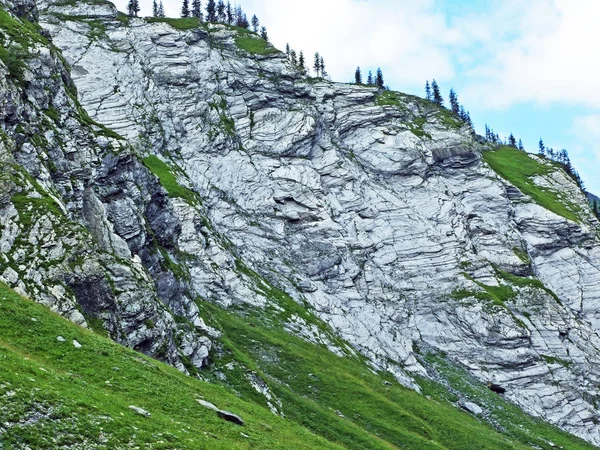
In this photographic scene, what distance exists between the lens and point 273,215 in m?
119

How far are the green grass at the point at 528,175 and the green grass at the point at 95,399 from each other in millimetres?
123773

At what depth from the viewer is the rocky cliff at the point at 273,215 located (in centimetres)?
5681

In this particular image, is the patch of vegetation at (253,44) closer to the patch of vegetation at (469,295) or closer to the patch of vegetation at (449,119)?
the patch of vegetation at (449,119)

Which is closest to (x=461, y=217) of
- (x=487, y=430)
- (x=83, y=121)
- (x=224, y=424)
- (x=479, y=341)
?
(x=479, y=341)

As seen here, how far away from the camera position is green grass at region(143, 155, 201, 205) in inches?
4142

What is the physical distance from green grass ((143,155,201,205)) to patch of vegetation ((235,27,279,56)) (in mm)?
59808

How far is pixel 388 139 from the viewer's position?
14675 centimetres

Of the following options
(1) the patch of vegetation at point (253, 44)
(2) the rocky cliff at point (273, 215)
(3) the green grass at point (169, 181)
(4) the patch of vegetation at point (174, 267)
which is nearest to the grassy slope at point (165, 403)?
(4) the patch of vegetation at point (174, 267)

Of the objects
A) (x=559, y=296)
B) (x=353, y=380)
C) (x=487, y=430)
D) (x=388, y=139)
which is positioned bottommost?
(x=487, y=430)

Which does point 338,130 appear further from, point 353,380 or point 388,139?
point 353,380

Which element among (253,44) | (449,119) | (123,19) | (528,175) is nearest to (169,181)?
(123,19)

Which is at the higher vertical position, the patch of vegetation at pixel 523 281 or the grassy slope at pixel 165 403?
the patch of vegetation at pixel 523 281

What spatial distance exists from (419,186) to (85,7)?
106109 millimetres

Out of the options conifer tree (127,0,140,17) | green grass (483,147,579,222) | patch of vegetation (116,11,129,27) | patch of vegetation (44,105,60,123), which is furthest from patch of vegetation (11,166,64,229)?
conifer tree (127,0,140,17)
